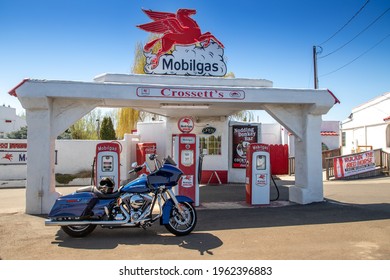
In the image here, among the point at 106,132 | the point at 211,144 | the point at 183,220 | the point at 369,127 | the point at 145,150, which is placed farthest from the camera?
the point at 106,132

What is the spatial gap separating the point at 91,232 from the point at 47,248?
973 millimetres

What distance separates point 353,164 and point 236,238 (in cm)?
1257

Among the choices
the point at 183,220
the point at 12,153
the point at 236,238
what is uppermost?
the point at 12,153

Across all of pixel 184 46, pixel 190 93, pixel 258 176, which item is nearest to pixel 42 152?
pixel 190 93

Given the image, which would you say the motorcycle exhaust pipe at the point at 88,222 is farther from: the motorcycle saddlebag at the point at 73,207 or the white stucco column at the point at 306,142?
the white stucco column at the point at 306,142

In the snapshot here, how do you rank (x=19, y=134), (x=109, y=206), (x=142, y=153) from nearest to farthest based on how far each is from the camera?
1. (x=109, y=206)
2. (x=142, y=153)
3. (x=19, y=134)

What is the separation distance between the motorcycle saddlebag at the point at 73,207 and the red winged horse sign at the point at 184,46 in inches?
193

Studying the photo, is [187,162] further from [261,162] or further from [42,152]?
[42,152]

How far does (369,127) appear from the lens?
19719 millimetres

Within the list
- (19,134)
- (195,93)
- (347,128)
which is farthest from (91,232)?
(19,134)

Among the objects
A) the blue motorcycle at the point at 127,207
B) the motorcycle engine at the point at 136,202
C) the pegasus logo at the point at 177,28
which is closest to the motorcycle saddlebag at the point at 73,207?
the blue motorcycle at the point at 127,207

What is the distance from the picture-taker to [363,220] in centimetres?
746

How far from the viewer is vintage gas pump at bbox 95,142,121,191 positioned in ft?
30.7

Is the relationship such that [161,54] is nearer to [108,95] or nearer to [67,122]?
[108,95]
